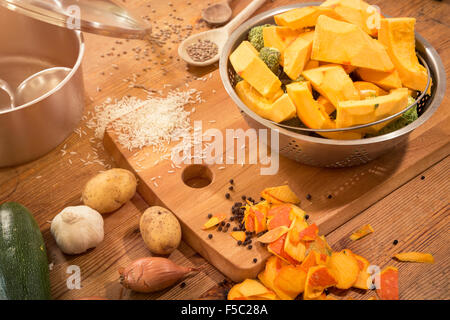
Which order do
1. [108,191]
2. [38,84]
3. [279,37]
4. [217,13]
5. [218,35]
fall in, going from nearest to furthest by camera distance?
[108,191]
[279,37]
[38,84]
[218,35]
[217,13]

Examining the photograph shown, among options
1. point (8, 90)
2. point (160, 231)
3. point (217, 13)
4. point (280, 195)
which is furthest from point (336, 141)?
point (8, 90)

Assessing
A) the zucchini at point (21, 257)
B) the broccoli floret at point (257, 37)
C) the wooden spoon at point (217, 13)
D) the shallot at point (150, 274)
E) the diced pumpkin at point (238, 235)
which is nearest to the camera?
the zucchini at point (21, 257)

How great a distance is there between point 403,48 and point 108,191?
109 centimetres

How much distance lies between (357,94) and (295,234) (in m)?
0.47

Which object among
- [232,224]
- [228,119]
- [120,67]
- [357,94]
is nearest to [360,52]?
[357,94]

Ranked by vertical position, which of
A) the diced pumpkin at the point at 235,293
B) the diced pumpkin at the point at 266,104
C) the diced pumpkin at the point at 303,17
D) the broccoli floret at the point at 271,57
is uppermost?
the diced pumpkin at the point at 303,17

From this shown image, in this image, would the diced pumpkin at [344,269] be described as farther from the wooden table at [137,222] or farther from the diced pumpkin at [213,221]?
the diced pumpkin at [213,221]

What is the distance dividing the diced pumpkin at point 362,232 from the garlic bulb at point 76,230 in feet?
2.64

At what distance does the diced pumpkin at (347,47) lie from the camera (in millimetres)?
1525

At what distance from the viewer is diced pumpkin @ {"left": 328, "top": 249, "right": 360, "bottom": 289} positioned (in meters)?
1.40

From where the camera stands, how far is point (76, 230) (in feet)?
4.83

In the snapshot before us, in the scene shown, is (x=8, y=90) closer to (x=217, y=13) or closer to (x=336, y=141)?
(x=217, y=13)

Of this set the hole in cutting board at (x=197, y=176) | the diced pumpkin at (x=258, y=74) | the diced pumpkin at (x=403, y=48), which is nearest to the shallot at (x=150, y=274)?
the hole in cutting board at (x=197, y=176)

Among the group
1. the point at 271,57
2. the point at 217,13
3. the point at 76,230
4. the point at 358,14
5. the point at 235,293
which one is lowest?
the point at 235,293
